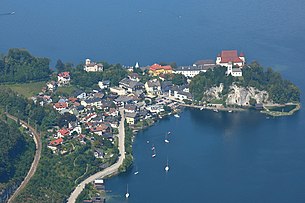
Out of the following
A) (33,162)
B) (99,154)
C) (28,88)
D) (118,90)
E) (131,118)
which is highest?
(28,88)

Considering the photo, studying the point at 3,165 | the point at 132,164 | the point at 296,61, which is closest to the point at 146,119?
the point at 132,164

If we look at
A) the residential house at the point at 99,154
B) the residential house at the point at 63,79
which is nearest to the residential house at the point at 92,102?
the residential house at the point at 63,79

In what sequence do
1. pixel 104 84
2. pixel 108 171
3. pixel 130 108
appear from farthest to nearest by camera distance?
1. pixel 104 84
2. pixel 130 108
3. pixel 108 171

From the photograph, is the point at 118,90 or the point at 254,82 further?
the point at 118,90

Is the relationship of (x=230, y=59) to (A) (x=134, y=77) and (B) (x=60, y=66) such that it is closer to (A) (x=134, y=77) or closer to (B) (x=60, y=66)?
(A) (x=134, y=77)

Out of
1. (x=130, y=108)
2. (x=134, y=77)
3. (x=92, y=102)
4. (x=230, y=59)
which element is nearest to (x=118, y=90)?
(x=134, y=77)

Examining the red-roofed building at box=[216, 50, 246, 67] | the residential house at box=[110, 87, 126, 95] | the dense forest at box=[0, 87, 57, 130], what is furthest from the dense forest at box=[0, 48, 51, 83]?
the red-roofed building at box=[216, 50, 246, 67]

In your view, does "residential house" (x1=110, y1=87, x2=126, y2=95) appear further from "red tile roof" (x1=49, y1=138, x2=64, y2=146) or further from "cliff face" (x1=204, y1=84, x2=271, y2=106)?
"red tile roof" (x1=49, y1=138, x2=64, y2=146)
